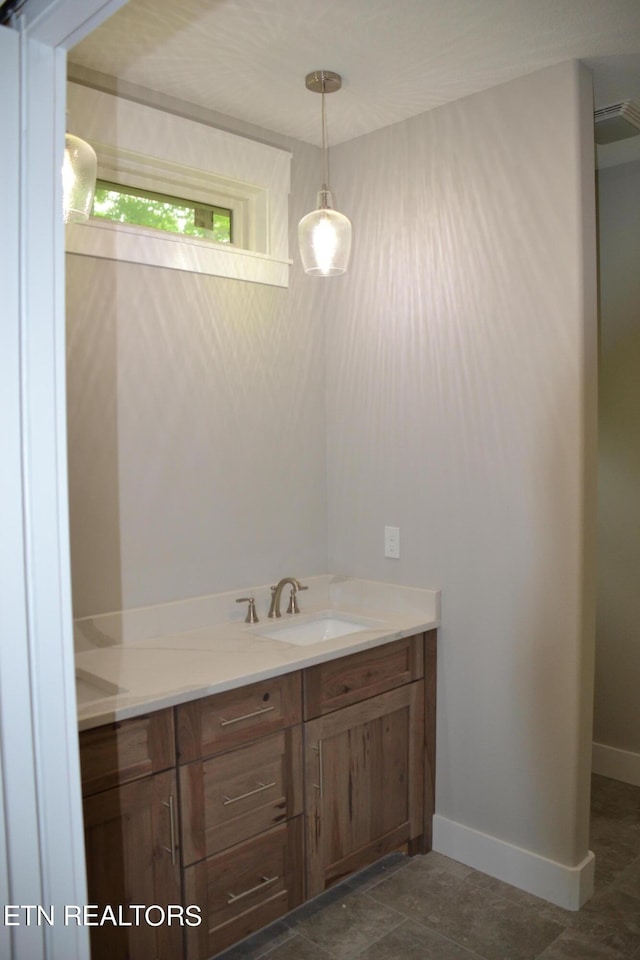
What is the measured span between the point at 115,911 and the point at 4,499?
1.30 m

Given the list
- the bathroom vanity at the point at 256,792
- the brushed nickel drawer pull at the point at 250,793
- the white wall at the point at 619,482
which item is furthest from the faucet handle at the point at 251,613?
the white wall at the point at 619,482

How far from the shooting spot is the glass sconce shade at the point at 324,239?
2.27 m

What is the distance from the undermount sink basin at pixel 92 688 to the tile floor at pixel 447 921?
88 cm

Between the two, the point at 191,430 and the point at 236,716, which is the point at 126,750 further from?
the point at 191,430

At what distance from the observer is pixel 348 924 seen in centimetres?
231

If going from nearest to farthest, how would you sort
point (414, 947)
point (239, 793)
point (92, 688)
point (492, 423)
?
point (92, 688) → point (239, 793) → point (414, 947) → point (492, 423)

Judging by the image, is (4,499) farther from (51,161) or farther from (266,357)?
(266,357)

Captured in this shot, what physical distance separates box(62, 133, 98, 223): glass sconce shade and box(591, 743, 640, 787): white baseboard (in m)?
2.93

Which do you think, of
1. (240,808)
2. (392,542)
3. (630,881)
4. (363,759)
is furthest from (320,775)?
(630,881)

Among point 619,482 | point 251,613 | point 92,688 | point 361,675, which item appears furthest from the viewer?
point 619,482

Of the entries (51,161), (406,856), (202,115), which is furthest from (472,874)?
(202,115)

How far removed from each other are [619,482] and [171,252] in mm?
2061

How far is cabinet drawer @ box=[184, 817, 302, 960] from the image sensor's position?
199 cm

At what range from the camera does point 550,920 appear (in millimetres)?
2314
